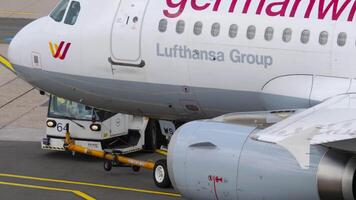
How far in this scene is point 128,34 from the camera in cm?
2588

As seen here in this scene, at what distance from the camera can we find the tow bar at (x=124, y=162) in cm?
2769

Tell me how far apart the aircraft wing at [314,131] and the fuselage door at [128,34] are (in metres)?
5.06

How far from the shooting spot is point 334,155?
20328 mm

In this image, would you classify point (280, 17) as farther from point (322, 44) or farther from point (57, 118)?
point (57, 118)

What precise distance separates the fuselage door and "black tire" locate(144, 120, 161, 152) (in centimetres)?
547

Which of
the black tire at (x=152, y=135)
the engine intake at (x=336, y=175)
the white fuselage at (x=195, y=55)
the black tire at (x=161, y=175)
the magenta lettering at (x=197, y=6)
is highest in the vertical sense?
the magenta lettering at (x=197, y=6)

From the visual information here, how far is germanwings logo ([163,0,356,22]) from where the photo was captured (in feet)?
77.9

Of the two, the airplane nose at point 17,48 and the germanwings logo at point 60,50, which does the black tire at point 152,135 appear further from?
the germanwings logo at point 60,50

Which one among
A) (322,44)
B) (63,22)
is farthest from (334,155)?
(63,22)

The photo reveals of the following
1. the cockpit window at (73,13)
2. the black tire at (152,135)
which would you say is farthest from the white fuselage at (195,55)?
the black tire at (152,135)

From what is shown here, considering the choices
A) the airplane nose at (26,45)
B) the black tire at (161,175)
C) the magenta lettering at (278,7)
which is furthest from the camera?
the black tire at (161,175)

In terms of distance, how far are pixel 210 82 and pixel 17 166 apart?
24.8 ft

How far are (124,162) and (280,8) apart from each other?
679 cm

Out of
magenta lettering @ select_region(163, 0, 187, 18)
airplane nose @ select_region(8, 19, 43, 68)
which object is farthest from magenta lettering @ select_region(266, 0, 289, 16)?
airplane nose @ select_region(8, 19, 43, 68)
